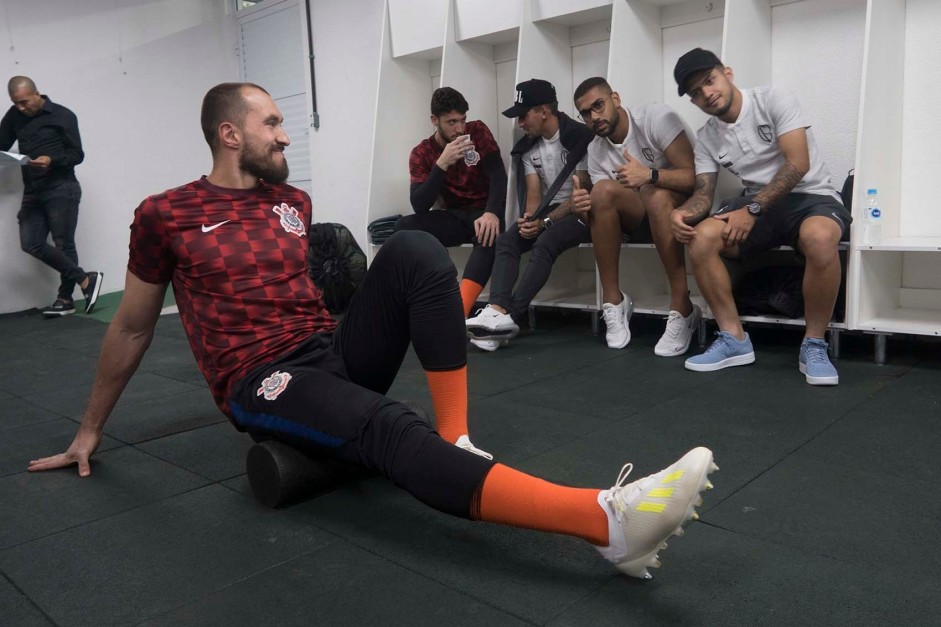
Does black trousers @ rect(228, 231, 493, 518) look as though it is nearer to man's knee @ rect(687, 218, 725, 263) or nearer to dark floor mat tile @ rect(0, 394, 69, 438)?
dark floor mat tile @ rect(0, 394, 69, 438)

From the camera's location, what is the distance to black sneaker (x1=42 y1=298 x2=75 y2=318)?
16.0 feet

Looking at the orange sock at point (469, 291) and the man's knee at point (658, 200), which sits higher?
the man's knee at point (658, 200)

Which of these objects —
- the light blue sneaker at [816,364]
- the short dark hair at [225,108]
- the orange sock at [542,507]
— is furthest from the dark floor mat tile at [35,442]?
the light blue sneaker at [816,364]

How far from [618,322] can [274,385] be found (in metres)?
1.99

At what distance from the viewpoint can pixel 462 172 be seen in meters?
3.84

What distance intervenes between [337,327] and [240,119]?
48cm

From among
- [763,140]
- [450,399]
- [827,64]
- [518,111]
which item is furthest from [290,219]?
[827,64]

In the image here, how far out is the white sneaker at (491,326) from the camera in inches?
126

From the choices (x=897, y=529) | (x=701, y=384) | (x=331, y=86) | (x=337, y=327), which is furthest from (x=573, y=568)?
Result: (x=331, y=86)

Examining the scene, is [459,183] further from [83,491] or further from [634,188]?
[83,491]

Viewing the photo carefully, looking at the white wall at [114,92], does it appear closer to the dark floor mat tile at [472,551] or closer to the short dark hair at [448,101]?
the short dark hair at [448,101]

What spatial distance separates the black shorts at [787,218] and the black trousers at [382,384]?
5.09 feet

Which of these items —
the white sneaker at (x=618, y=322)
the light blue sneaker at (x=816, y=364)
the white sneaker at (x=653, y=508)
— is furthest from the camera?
the white sneaker at (x=618, y=322)

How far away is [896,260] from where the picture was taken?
3.02 meters
